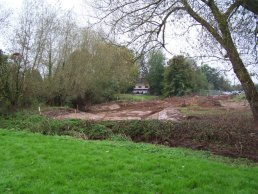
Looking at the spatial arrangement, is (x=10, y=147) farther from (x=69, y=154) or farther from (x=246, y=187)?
(x=246, y=187)

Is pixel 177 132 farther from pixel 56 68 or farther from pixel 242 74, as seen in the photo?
pixel 56 68

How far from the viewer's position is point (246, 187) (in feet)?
22.4

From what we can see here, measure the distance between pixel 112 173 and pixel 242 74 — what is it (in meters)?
3.86

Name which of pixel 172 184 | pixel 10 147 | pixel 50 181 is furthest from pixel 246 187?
pixel 10 147

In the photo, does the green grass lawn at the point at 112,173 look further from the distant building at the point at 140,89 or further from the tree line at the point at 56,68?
the distant building at the point at 140,89

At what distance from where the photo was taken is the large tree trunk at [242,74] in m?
7.98

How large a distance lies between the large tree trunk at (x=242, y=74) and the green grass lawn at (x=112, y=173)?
179 centimetres

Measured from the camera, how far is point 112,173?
7477mm

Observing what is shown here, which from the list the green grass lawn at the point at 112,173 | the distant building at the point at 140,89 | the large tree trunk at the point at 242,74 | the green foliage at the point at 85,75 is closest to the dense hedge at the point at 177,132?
the green grass lawn at the point at 112,173

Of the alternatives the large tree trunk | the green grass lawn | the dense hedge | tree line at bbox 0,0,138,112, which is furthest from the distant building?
the large tree trunk

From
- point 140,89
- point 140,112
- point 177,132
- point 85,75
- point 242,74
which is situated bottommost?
point 140,112

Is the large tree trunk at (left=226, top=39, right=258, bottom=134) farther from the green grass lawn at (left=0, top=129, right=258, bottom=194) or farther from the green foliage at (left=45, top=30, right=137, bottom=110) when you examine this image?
the green foliage at (left=45, top=30, right=137, bottom=110)

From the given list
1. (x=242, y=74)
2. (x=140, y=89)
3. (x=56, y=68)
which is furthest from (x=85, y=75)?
(x=140, y=89)

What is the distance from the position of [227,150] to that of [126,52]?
5333mm
